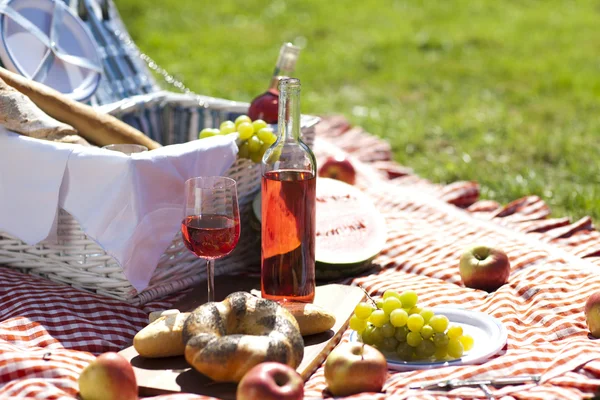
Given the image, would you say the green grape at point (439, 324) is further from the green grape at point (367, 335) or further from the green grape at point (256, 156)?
the green grape at point (256, 156)

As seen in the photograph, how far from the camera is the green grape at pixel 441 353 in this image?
2.34m

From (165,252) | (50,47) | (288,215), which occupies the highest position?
(50,47)

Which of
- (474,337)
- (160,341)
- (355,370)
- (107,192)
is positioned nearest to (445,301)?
(474,337)

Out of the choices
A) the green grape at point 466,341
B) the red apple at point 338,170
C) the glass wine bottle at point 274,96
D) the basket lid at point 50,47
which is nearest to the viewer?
the green grape at point 466,341

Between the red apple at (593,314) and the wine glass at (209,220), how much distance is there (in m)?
1.11

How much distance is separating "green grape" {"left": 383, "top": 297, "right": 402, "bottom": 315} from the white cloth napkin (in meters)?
0.80

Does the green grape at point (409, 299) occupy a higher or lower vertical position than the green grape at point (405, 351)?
higher

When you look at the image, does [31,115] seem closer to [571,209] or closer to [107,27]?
[107,27]

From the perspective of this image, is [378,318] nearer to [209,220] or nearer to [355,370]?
[355,370]

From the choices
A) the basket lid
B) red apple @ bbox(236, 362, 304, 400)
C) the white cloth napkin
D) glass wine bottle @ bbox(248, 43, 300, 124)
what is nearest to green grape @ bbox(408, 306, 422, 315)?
red apple @ bbox(236, 362, 304, 400)

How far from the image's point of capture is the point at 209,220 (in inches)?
94.3

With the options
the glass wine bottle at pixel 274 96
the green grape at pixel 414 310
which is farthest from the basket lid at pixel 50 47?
the green grape at pixel 414 310

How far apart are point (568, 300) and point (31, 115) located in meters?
1.95

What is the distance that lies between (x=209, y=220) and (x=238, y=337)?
1.34 feet
